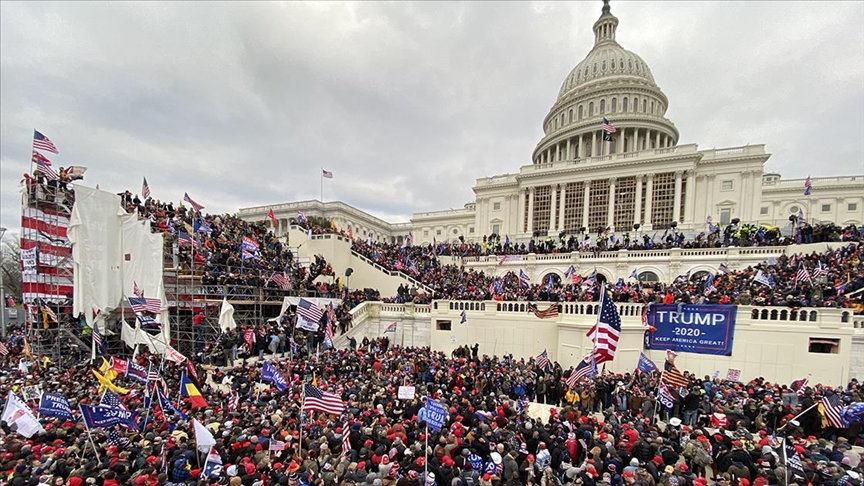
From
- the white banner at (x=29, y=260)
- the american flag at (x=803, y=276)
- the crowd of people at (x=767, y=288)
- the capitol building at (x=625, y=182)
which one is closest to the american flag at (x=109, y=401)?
the white banner at (x=29, y=260)

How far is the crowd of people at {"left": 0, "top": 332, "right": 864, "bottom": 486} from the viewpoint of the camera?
6.40 meters

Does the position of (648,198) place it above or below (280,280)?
above

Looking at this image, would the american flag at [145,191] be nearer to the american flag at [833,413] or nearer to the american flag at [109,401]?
the american flag at [109,401]

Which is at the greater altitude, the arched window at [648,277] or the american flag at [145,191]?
the american flag at [145,191]

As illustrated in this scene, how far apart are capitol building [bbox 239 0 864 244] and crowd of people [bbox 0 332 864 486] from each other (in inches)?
1280

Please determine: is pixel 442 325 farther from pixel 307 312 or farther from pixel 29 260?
pixel 29 260

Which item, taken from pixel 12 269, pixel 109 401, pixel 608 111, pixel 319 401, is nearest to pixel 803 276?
pixel 319 401

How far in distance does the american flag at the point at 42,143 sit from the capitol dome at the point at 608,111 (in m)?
56.2

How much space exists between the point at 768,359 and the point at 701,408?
19.9ft

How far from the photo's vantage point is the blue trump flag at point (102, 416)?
7.02 metres

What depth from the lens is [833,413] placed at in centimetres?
839

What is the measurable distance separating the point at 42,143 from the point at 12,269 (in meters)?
44.6

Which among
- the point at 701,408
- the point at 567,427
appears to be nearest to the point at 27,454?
the point at 567,427

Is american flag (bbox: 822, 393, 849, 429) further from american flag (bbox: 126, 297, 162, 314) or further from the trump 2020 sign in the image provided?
american flag (bbox: 126, 297, 162, 314)
